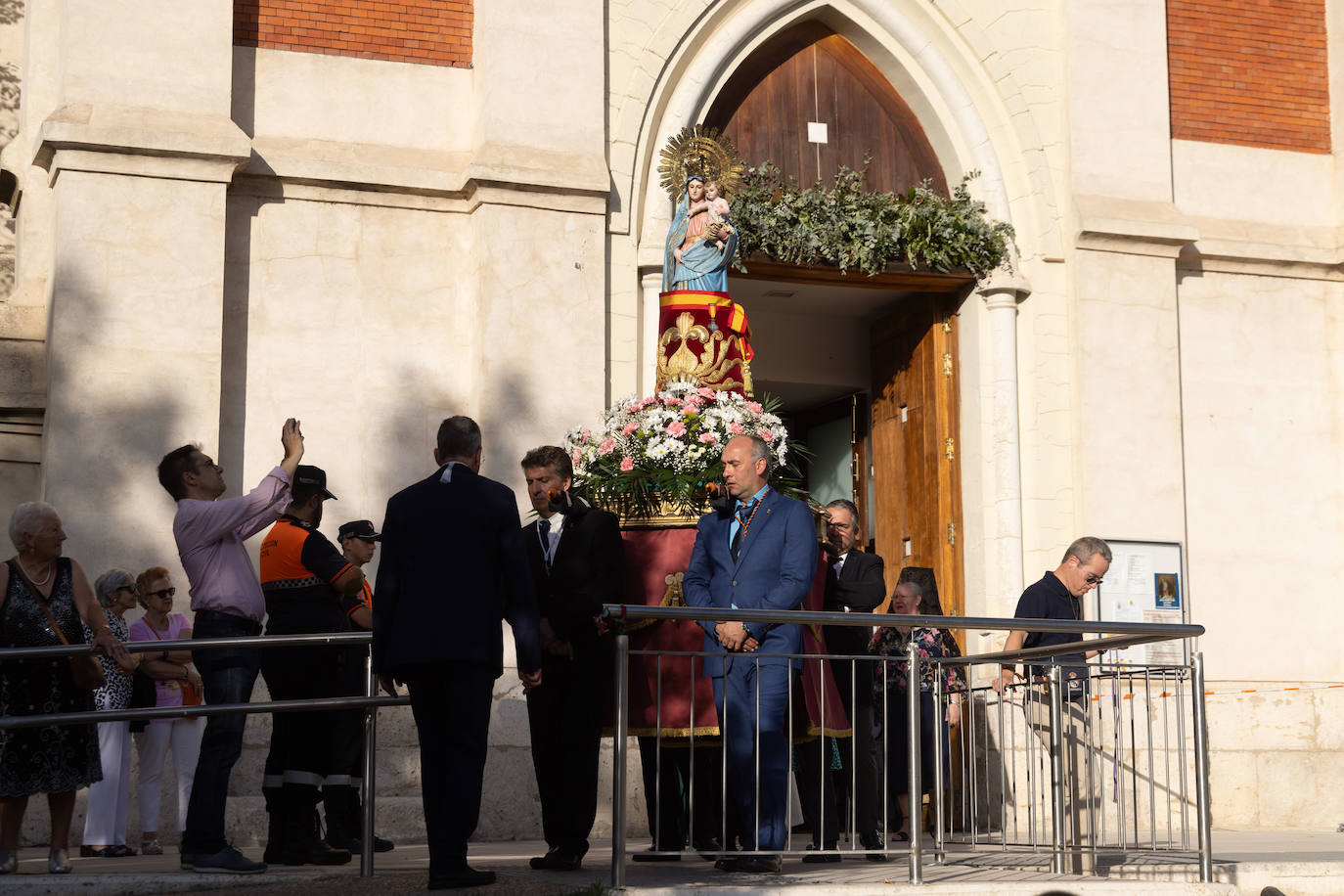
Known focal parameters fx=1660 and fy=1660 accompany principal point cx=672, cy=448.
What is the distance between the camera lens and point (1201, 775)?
7012 mm

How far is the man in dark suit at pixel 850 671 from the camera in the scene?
301 inches

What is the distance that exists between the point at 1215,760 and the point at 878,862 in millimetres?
4925

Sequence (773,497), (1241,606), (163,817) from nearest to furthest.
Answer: (773,497)
(163,817)
(1241,606)

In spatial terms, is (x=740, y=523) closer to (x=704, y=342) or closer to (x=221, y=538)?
(x=221, y=538)

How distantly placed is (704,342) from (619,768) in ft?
13.5

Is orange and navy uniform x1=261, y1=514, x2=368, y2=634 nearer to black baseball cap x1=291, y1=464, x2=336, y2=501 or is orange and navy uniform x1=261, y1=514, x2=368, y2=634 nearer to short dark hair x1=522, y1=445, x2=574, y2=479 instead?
black baseball cap x1=291, y1=464, x2=336, y2=501

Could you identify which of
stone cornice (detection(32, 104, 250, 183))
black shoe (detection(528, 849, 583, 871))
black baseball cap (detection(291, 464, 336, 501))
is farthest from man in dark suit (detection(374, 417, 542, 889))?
stone cornice (detection(32, 104, 250, 183))

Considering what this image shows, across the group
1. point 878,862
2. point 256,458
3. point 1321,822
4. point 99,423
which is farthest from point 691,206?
point 1321,822

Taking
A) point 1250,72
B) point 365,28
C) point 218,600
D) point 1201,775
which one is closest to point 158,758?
point 218,600

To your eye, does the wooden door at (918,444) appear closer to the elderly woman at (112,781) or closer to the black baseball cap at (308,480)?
the black baseball cap at (308,480)

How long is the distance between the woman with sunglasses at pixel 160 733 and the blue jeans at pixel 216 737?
1.22 meters

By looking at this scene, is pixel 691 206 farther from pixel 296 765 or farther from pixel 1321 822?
pixel 1321 822

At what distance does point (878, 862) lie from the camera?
7652mm

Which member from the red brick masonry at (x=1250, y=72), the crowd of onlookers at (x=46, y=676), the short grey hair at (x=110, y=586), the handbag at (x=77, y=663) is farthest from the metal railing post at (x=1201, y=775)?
the red brick masonry at (x=1250, y=72)
